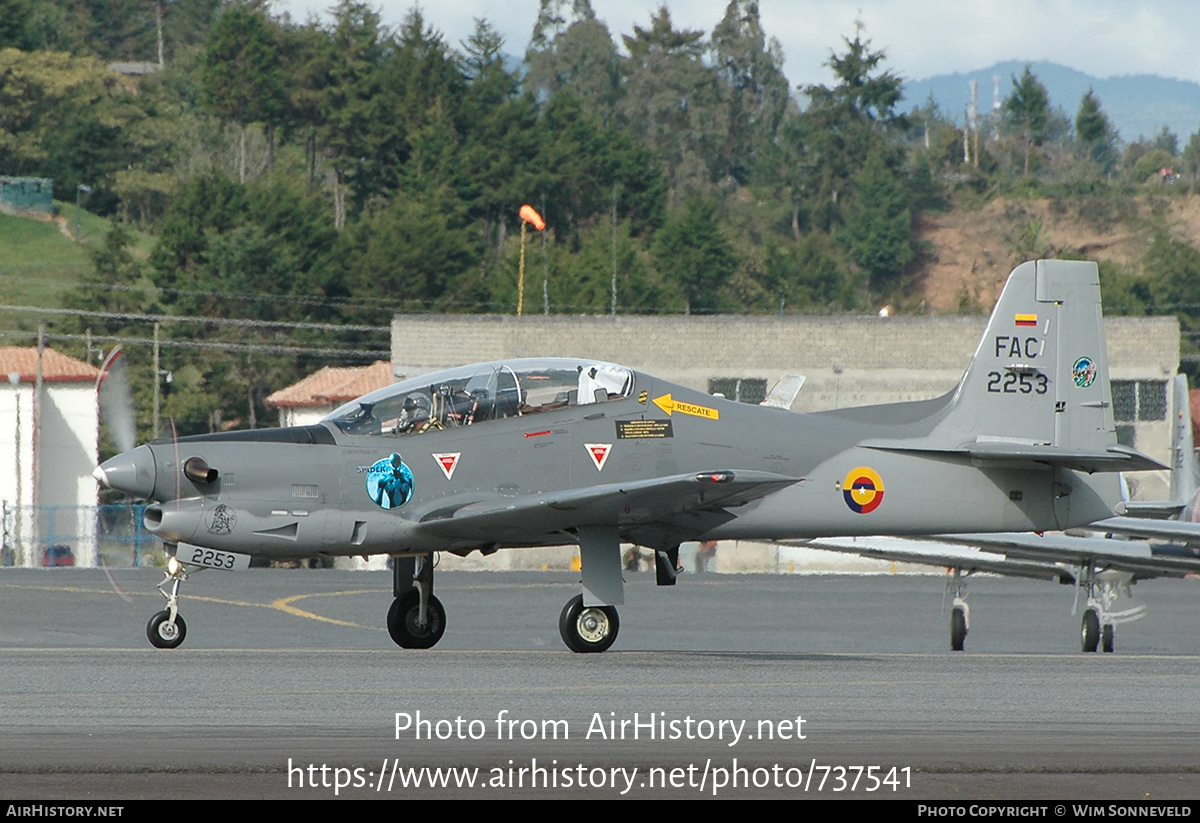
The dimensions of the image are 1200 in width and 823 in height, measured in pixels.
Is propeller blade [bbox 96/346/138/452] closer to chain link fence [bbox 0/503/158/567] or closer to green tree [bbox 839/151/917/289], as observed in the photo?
chain link fence [bbox 0/503/158/567]

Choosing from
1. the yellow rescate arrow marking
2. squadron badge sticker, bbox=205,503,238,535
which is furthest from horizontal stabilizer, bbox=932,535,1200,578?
squadron badge sticker, bbox=205,503,238,535

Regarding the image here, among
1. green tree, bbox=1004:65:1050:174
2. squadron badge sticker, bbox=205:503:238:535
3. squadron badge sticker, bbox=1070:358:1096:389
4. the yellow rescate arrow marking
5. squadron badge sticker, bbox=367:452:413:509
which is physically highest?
green tree, bbox=1004:65:1050:174

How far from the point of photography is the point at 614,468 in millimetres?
13609

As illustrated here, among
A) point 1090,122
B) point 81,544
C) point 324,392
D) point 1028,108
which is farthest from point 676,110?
point 81,544

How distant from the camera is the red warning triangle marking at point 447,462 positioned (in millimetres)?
13266

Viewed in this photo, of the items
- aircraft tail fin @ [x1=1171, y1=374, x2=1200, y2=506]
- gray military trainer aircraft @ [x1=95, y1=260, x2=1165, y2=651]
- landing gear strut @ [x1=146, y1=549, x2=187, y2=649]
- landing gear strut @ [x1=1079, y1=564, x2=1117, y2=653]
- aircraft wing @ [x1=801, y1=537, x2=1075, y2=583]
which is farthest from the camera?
aircraft tail fin @ [x1=1171, y1=374, x2=1200, y2=506]

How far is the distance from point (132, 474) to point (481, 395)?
2.91 m

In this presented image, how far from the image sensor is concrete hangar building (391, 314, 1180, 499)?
48.9 metres

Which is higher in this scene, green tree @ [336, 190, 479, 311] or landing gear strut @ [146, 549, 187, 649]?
green tree @ [336, 190, 479, 311]

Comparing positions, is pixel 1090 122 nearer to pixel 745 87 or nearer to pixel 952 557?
pixel 745 87

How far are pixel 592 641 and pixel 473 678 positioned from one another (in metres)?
2.74

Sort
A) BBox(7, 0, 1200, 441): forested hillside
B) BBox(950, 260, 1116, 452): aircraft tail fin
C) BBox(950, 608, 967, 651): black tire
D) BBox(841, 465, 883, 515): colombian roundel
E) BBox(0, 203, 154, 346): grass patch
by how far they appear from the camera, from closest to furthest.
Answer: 1. BBox(841, 465, 883, 515): colombian roundel
2. BBox(950, 260, 1116, 452): aircraft tail fin
3. BBox(950, 608, 967, 651): black tire
4. BBox(7, 0, 1200, 441): forested hillside
5. BBox(0, 203, 154, 346): grass patch

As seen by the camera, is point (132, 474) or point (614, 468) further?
point (614, 468)

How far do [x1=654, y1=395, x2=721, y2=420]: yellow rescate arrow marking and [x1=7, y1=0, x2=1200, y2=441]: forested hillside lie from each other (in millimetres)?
48626
